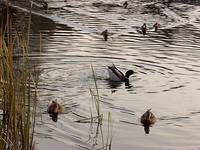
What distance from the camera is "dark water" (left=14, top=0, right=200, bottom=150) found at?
969cm

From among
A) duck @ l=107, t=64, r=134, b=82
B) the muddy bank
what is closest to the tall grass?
duck @ l=107, t=64, r=134, b=82

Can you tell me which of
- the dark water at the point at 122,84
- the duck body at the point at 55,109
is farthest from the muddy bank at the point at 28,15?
the duck body at the point at 55,109

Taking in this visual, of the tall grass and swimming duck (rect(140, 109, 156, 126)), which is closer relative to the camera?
the tall grass

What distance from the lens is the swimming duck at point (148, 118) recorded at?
1023 cm

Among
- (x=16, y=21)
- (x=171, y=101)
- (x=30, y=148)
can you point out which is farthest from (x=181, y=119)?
(x=16, y=21)

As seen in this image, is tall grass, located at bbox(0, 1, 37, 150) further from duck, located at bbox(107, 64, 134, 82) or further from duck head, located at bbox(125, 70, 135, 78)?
duck head, located at bbox(125, 70, 135, 78)

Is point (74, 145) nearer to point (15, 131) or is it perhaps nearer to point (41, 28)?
point (15, 131)

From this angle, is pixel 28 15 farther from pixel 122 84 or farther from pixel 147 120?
pixel 147 120

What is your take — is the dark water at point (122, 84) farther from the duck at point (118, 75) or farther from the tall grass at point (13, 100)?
the tall grass at point (13, 100)

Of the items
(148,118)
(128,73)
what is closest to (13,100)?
(148,118)

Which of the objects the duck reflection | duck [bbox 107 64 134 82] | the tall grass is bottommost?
the duck reflection

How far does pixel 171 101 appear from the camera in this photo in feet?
40.1

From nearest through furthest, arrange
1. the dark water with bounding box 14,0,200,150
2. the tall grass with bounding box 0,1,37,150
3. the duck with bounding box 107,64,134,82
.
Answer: the tall grass with bounding box 0,1,37,150 < the dark water with bounding box 14,0,200,150 < the duck with bounding box 107,64,134,82

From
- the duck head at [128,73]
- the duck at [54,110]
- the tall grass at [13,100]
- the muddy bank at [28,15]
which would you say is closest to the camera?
the tall grass at [13,100]
